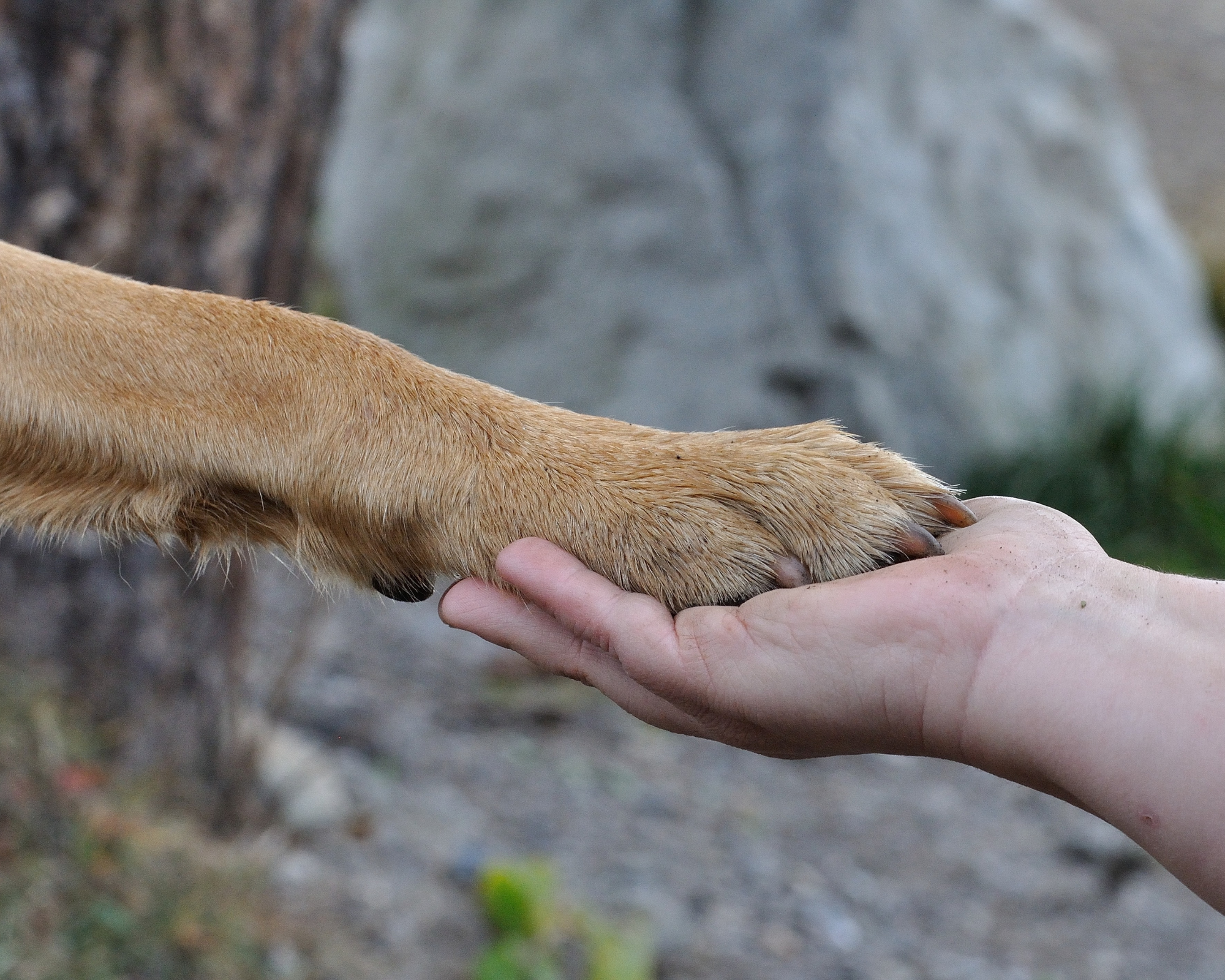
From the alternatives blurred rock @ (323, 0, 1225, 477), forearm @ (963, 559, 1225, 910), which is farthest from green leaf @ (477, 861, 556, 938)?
blurred rock @ (323, 0, 1225, 477)

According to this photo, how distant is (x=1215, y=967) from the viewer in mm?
4059

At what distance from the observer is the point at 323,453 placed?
2.00 metres

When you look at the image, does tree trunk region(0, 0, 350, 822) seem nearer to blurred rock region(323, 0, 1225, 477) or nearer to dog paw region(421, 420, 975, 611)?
dog paw region(421, 420, 975, 611)

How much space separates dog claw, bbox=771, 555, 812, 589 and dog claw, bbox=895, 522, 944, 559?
0.48ft

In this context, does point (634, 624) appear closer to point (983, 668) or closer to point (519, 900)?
point (983, 668)

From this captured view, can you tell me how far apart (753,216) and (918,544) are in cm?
492

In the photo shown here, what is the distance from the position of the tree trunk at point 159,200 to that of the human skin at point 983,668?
6.99 feet

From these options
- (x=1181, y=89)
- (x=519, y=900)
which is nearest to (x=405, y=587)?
(x=519, y=900)

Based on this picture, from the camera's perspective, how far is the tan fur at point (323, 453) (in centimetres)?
193

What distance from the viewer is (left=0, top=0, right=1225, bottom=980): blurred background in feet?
10.6

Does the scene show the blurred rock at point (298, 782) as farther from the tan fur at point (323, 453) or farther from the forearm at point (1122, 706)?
the forearm at point (1122, 706)

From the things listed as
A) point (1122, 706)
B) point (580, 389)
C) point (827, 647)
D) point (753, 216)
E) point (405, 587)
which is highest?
point (1122, 706)

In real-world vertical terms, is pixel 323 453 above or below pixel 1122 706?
below

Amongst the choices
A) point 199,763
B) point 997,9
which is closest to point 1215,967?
point 199,763
